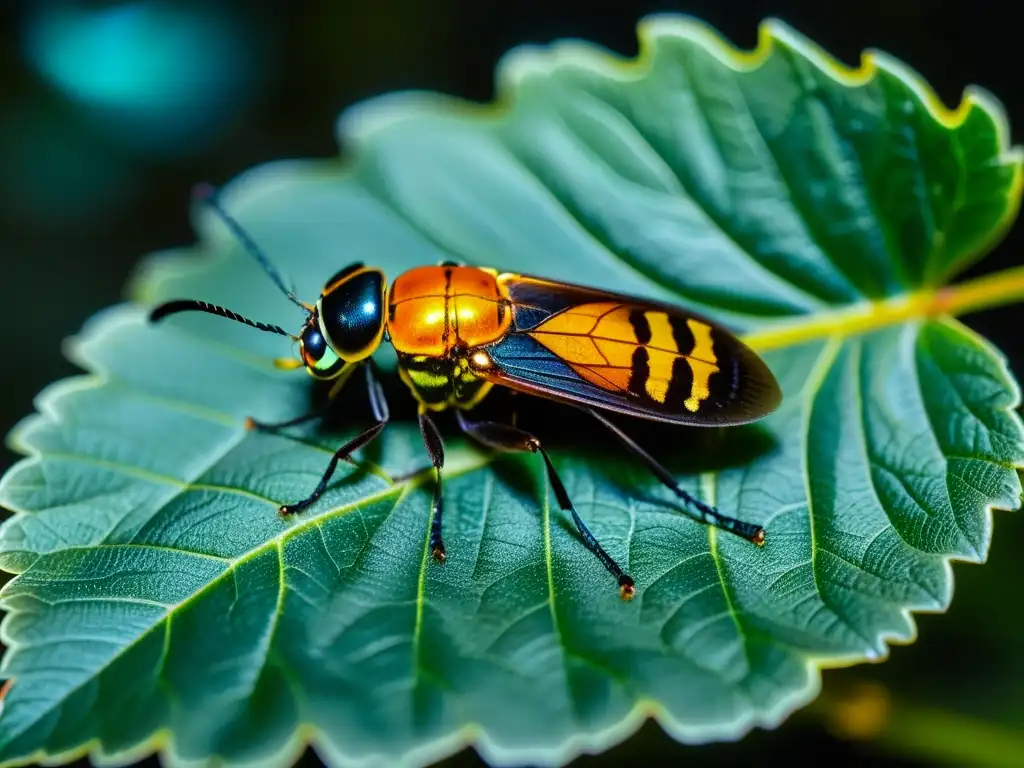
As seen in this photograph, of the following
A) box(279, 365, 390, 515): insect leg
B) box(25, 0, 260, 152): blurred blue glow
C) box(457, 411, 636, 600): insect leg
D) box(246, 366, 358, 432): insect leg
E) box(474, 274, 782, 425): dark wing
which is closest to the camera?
box(457, 411, 636, 600): insect leg

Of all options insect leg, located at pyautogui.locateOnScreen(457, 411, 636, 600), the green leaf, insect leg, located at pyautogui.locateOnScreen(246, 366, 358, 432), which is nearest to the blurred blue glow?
the green leaf

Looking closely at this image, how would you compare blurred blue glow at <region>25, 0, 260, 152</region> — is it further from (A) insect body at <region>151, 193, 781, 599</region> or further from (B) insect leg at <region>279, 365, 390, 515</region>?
(B) insect leg at <region>279, 365, 390, 515</region>

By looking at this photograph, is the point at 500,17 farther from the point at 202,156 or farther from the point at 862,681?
the point at 862,681

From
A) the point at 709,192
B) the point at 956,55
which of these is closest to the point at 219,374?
the point at 709,192

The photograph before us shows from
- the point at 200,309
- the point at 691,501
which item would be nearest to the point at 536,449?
the point at 691,501

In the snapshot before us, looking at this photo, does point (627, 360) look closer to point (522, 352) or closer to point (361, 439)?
point (522, 352)

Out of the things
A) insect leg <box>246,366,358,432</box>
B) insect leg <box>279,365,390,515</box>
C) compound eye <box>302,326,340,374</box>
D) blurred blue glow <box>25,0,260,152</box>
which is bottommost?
insect leg <box>279,365,390,515</box>

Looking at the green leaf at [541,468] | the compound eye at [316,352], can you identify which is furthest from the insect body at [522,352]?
the green leaf at [541,468]
